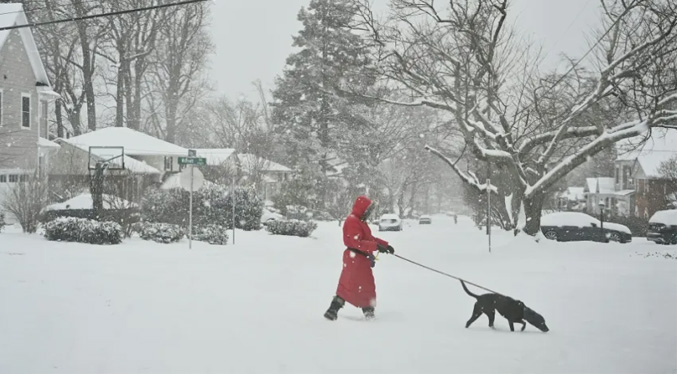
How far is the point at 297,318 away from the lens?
29.0 feet

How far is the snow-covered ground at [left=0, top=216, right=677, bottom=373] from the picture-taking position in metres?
6.54

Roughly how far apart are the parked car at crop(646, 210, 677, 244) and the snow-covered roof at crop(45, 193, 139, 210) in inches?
892

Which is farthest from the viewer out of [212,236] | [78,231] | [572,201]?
[572,201]

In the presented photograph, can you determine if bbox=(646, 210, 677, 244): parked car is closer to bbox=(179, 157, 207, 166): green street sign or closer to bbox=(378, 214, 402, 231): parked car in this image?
bbox=(378, 214, 402, 231): parked car

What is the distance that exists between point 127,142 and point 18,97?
12.9 m

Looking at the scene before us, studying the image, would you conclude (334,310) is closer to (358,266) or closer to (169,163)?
(358,266)

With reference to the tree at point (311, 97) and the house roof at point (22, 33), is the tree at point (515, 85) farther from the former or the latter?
the tree at point (311, 97)

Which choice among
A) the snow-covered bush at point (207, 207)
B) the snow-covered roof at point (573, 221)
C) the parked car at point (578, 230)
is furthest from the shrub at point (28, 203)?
the snow-covered roof at point (573, 221)

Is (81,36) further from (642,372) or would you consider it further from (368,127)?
(642,372)

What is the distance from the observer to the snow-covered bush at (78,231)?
18.2 metres

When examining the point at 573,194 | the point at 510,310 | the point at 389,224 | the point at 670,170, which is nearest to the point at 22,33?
the point at 389,224

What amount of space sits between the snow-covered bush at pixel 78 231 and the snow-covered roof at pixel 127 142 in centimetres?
2254

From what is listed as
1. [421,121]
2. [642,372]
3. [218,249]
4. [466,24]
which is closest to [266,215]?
[218,249]

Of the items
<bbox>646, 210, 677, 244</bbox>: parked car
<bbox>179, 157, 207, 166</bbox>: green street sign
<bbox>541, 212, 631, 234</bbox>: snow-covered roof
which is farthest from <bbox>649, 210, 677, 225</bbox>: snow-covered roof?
<bbox>179, 157, 207, 166</bbox>: green street sign
